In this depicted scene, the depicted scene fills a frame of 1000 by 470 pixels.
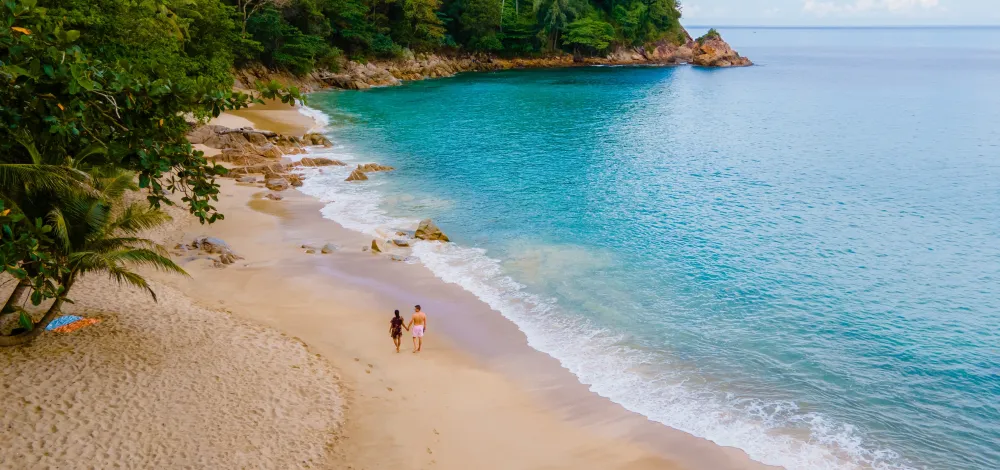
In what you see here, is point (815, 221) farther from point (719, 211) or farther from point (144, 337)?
point (144, 337)

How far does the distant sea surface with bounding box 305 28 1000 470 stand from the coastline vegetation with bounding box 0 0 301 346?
10.2 metres

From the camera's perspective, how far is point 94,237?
551 inches

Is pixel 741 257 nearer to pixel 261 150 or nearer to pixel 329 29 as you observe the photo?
pixel 261 150

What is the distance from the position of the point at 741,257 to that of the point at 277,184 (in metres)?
21.5

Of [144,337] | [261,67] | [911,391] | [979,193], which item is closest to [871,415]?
[911,391]

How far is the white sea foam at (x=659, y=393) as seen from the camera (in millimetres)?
14242

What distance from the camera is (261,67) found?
68625mm

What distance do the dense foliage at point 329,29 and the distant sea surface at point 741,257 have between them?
10637 millimetres

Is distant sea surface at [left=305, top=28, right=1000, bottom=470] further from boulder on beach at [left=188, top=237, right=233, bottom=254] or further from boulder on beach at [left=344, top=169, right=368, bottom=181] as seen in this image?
boulder on beach at [left=188, top=237, right=233, bottom=254]

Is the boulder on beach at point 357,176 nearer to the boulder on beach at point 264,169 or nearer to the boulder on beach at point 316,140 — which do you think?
the boulder on beach at point 264,169

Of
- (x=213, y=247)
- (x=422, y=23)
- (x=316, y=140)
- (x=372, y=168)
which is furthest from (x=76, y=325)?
(x=422, y=23)

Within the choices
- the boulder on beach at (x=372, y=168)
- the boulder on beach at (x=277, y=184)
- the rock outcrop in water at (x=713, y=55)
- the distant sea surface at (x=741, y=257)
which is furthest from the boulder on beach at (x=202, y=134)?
the rock outcrop in water at (x=713, y=55)

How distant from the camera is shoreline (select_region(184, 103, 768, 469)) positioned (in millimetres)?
14242

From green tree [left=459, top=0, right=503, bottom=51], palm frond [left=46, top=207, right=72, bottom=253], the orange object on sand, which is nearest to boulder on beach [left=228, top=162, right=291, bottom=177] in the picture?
the orange object on sand
